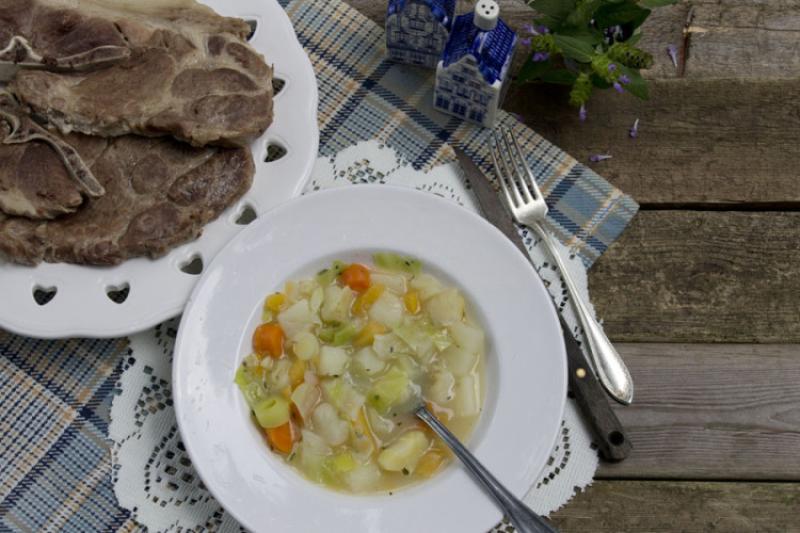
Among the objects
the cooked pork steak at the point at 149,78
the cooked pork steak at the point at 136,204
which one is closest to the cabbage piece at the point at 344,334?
the cooked pork steak at the point at 136,204

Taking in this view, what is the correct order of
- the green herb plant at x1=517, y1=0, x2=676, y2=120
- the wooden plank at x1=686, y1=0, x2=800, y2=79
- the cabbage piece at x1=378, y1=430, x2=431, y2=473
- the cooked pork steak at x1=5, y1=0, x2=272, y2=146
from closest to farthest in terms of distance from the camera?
the cabbage piece at x1=378, y1=430, x2=431, y2=473
the cooked pork steak at x1=5, y1=0, x2=272, y2=146
the green herb plant at x1=517, y1=0, x2=676, y2=120
the wooden plank at x1=686, y1=0, x2=800, y2=79

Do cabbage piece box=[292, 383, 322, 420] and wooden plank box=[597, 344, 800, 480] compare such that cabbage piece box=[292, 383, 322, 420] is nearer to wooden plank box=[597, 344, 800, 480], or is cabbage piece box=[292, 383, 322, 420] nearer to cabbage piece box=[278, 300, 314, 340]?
cabbage piece box=[278, 300, 314, 340]

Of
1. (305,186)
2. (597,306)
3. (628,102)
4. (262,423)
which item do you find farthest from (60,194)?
(628,102)

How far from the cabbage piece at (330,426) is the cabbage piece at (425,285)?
0.49 m

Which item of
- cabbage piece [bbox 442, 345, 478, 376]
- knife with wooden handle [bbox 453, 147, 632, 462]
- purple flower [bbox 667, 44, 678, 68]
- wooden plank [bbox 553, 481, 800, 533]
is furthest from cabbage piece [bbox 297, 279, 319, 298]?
purple flower [bbox 667, 44, 678, 68]

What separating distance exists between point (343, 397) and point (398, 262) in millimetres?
506

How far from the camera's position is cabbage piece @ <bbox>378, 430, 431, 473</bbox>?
2617 mm

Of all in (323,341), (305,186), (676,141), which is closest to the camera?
(323,341)

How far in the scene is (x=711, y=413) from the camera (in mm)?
3002

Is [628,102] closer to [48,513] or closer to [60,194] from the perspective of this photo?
[60,194]

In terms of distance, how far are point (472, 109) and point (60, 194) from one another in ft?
4.98

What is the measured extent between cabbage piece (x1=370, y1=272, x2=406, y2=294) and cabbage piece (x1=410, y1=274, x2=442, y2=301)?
4cm

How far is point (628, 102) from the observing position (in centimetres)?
339

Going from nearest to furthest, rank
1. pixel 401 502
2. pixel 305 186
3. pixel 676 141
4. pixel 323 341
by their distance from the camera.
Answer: pixel 401 502, pixel 323 341, pixel 305 186, pixel 676 141
